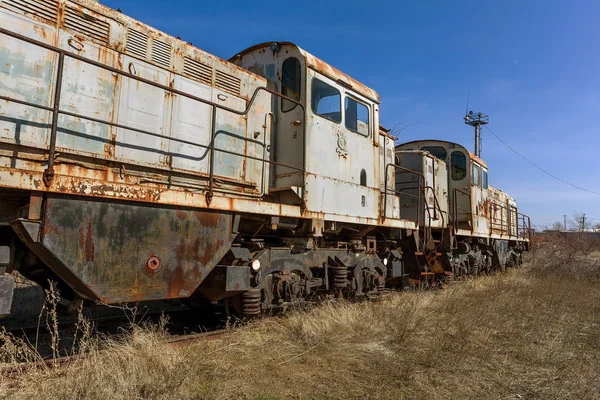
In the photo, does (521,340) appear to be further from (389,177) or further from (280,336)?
(389,177)

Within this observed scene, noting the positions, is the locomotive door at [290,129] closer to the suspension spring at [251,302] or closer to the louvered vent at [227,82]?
the louvered vent at [227,82]

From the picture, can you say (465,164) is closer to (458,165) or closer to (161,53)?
(458,165)

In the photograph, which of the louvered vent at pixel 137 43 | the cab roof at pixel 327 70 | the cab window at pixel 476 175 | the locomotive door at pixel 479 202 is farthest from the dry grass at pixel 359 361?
the cab window at pixel 476 175

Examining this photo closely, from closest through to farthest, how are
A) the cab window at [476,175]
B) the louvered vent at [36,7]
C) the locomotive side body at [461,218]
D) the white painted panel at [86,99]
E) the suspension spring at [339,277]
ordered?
the louvered vent at [36,7]
the white painted panel at [86,99]
the suspension spring at [339,277]
the locomotive side body at [461,218]
the cab window at [476,175]

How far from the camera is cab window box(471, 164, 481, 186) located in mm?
13000

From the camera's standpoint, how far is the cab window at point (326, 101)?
6258 mm

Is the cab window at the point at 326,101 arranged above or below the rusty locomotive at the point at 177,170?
above

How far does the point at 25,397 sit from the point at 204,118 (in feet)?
11.6

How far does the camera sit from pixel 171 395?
10.4 feet

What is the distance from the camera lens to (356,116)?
7207mm

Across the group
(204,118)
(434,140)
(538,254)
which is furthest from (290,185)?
(538,254)

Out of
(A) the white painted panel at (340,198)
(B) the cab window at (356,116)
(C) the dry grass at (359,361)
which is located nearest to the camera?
(C) the dry grass at (359,361)

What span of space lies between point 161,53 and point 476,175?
436 inches

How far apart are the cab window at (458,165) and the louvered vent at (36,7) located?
1131cm
